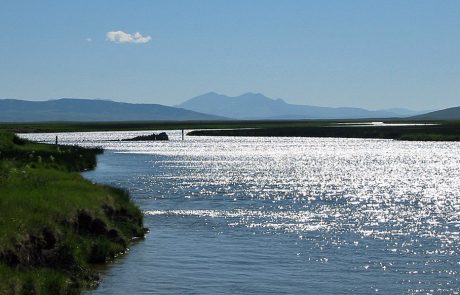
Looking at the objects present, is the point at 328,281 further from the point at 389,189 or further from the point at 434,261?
the point at 389,189

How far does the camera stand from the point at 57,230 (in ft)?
93.7

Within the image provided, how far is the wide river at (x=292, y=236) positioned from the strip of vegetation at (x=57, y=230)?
3.33 ft

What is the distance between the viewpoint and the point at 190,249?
3491cm

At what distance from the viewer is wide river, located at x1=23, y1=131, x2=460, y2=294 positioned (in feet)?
92.5

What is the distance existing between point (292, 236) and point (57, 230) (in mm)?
13538

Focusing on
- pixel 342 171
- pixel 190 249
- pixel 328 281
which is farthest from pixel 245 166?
pixel 328 281

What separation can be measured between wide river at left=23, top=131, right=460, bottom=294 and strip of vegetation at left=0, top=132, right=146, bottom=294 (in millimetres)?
1015

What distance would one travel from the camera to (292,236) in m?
38.3

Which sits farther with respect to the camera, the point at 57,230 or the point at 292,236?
the point at 292,236

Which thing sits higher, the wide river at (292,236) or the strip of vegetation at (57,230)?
the strip of vegetation at (57,230)

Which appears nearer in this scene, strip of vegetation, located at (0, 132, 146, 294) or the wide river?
strip of vegetation, located at (0, 132, 146, 294)

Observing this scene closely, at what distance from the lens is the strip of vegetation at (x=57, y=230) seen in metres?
24.3

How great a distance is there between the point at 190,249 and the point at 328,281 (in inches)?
333

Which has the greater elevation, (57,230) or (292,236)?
(57,230)
